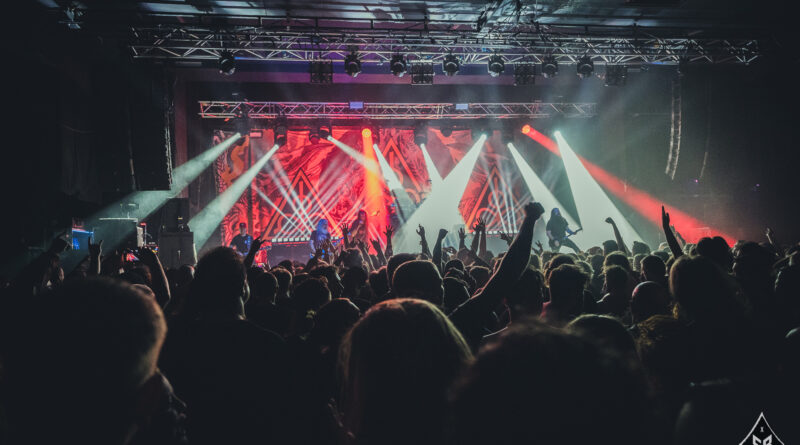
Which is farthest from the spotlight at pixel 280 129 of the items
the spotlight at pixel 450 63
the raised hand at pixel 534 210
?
the raised hand at pixel 534 210

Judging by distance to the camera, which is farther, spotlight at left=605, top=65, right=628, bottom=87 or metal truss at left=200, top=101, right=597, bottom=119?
metal truss at left=200, top=101, right=597, bottom=119

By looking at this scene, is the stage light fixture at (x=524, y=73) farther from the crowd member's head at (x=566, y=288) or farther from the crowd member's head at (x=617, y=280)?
the crowd member's head at (x=566, y=288)

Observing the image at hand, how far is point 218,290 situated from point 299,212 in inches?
557

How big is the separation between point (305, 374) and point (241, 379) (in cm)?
24

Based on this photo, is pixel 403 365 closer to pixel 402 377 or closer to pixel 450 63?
pixel 402 377

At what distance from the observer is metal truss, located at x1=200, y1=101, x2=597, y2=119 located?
1385 cm

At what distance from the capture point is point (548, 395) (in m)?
0.79

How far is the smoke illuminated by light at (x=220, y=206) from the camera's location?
1452 cm

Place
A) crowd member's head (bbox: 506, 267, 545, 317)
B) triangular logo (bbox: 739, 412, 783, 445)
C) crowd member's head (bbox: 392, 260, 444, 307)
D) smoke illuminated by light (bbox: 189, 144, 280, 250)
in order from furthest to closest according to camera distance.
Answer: smoke illuminated by light (bbox: 189, 144, 280, 250) < crowd member's head (bbox: 506, 267, 545, 317) < crowd member's head (bbox: 392, 260, 444, 307) < triangular logo (bbox: 739, 412, 783, 445)

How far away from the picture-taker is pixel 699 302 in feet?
6.65

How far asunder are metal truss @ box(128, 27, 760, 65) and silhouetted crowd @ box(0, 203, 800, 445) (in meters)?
6.96

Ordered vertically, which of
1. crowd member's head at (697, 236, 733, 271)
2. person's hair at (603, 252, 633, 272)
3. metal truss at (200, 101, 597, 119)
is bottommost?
person's hair at (603, 252, 633, 272)

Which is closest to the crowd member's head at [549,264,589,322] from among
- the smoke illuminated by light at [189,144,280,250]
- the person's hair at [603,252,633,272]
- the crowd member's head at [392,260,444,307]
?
the crowd member's head at [392,260,444,307]

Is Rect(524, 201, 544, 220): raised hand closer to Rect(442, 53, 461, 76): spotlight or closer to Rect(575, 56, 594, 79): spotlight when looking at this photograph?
Rect(442, 53, 461, 76): spotlight
